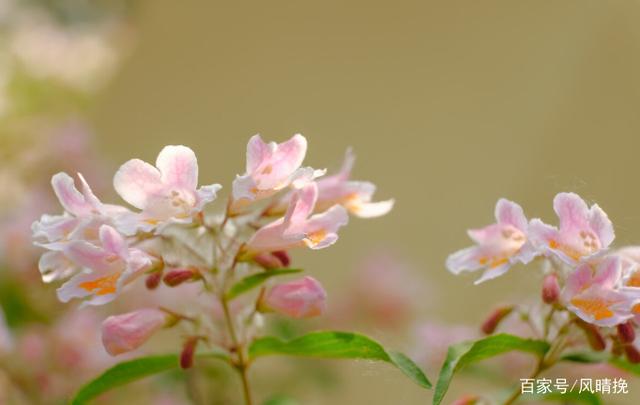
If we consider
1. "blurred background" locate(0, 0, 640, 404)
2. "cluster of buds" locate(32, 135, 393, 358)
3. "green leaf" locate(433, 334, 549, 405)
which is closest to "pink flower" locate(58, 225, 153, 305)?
"cluster of buds" locate(32, 135, 393, 358)

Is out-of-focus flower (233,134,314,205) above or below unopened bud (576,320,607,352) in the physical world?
above

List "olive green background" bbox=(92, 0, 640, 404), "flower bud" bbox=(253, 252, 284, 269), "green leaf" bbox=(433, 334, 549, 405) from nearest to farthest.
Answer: "green leaf" bbox=(433, 334, 549, 405), "flower bud" bbox=(253, 252, 284, 269), "olive green background" bbox=(92, 0, 640, 404)

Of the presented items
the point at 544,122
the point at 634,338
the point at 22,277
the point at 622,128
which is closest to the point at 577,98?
the point at 544,122

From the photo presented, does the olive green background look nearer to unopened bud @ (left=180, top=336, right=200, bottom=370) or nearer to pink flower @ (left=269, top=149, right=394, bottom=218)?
pink flower @ (left=269, top=149, right=394, bottom=218)

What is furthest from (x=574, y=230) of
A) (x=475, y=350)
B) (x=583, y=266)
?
(x=475, y=350)

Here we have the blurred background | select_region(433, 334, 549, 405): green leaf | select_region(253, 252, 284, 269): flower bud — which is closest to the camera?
select_region(433, 334, 549, 405): green leaf

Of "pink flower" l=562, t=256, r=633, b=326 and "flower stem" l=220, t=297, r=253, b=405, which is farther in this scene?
"flower stem" l=220, t=297, r=253, b=405

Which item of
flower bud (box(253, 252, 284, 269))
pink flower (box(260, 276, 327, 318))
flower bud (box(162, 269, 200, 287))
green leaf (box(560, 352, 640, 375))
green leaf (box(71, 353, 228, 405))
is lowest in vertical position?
green leaf (box(71, 353, 228, 405))

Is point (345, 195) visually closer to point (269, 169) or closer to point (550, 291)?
point (269, 169)
